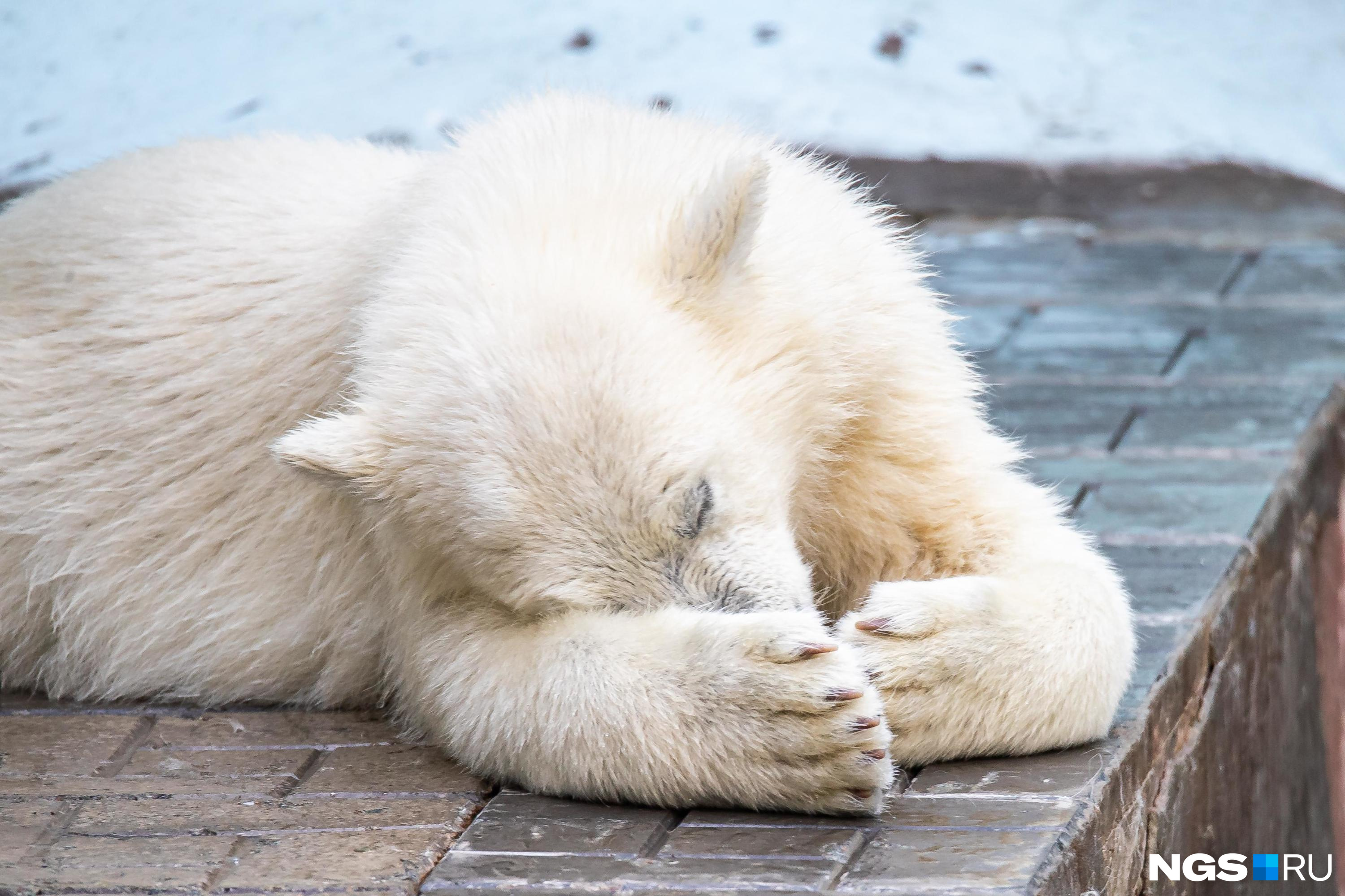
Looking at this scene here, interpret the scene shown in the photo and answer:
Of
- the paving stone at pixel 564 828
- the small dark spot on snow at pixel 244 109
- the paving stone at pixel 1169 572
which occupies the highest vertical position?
the small dark spot on snow at pixel 244 109

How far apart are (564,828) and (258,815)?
553 mm

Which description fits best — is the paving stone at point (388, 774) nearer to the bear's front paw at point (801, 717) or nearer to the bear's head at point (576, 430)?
the bear's head at point (576, 430)

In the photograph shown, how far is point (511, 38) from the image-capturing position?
21.5 ft

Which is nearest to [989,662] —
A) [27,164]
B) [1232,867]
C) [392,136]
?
[1232,867]

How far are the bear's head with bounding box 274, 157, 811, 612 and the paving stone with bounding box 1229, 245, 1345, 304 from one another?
353 centimetres

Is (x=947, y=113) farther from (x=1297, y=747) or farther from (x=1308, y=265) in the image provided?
(x=1297, y=747)

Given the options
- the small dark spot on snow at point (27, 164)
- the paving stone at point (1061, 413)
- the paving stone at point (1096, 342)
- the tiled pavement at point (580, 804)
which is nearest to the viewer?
the tiled pavement at point (580, 804)

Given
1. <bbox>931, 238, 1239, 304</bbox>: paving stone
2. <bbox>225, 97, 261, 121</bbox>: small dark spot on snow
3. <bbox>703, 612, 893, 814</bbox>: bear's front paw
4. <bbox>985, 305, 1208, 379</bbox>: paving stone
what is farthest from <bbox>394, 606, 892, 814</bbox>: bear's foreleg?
<bbox>225, 97, 261, 121</bbox>: small dark spot on snow

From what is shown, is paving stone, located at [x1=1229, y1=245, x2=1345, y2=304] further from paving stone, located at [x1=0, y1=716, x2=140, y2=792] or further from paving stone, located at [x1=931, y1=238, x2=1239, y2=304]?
paving stone, located at [x1=0, y1=716, x2=140, y2=792]

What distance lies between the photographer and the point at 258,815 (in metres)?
2.43

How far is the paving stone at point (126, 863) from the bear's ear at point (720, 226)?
1.21 metres

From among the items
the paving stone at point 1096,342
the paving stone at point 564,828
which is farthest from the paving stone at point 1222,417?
the paving stone at point 564,828

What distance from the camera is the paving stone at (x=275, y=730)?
110 inches

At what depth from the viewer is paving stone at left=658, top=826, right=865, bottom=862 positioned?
210 centimetres
